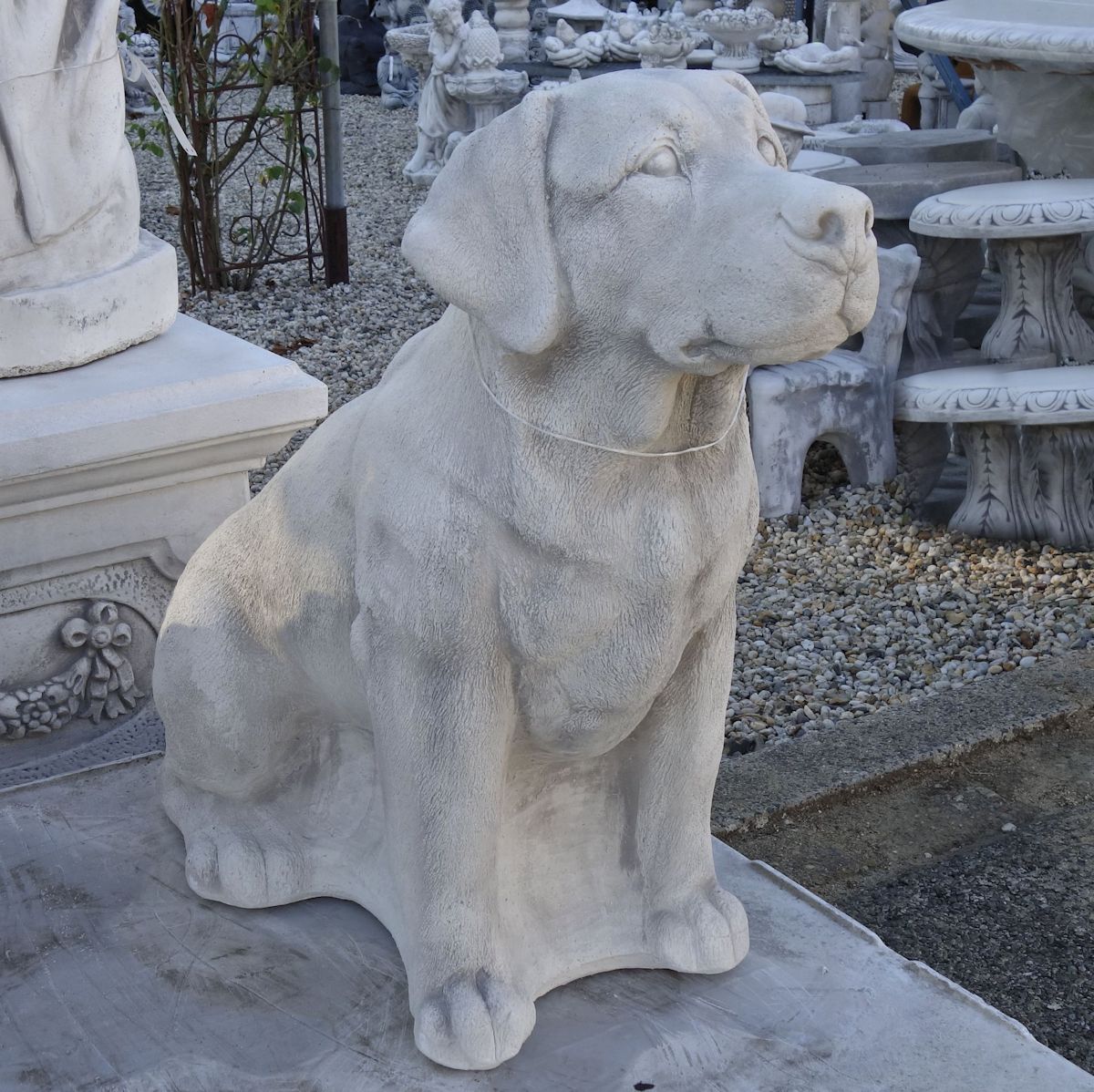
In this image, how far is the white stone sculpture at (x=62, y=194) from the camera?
2.88 meters

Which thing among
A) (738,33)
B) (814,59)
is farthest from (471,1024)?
(814,59)

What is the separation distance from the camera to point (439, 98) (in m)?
→ 9.19

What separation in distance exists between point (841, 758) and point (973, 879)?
1.41 ft

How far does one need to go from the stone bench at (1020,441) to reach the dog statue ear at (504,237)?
3.03m

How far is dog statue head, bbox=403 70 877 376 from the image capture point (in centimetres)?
154

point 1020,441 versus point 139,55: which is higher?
point 139,55

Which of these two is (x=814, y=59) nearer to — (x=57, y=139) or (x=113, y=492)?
(x=57, y=139)

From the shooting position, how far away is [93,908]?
229cm

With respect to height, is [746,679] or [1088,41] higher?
[1088,41]

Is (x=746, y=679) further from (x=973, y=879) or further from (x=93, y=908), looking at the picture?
(x=93, y=908)

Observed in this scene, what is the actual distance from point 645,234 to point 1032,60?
3.98m

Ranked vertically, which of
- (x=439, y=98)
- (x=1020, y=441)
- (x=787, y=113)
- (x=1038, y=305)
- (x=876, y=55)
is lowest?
(x=1020, y=441)

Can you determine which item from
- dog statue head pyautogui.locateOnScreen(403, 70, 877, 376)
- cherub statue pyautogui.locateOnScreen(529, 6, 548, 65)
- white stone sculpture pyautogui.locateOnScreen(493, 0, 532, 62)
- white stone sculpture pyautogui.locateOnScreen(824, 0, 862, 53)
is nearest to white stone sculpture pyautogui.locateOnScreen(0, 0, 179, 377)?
dog statue head pyautogui.locateOnScreen(403, 70, 877, 376)

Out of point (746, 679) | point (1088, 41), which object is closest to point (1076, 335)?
point (1088, 41)
